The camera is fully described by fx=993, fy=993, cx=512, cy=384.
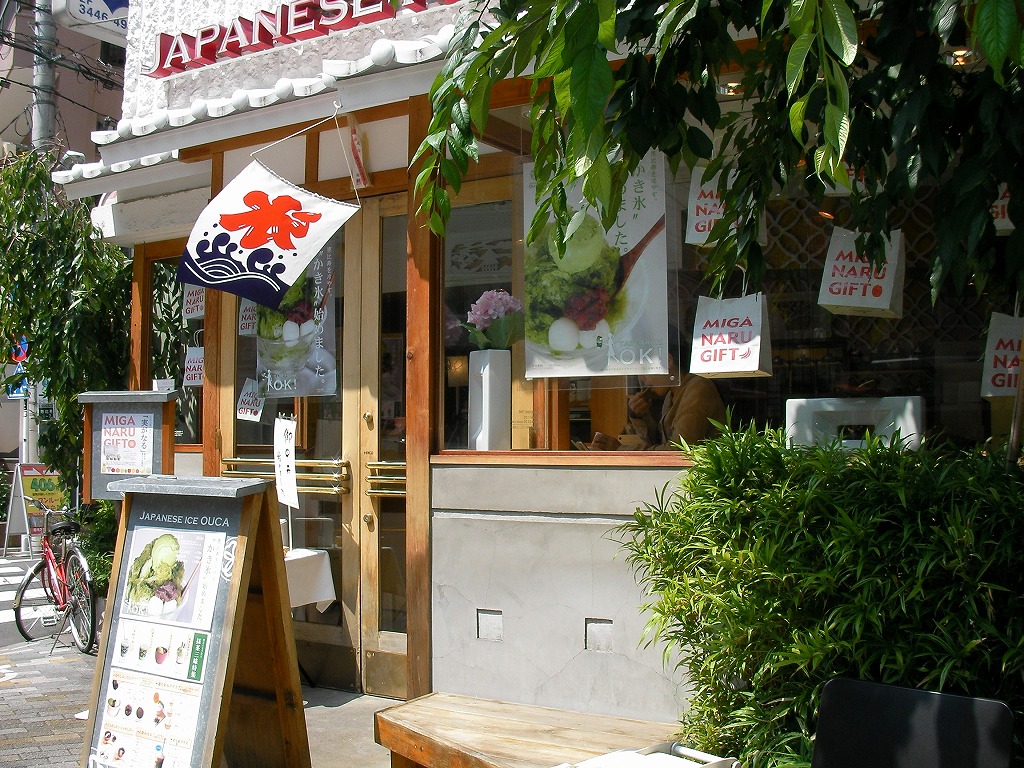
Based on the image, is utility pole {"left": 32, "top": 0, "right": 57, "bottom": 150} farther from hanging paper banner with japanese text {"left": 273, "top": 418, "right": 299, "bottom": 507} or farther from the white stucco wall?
the white stucco wall

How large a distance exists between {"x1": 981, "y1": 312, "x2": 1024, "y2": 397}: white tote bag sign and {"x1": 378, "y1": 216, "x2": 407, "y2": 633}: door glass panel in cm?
333

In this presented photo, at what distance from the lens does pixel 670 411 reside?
15.3 ft

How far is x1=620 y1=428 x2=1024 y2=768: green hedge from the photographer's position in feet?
9.18

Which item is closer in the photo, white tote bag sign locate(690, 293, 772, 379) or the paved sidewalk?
white tote bag sign locate(690, 293, 772, 379)

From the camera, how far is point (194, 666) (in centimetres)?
397

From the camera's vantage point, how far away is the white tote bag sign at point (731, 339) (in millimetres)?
4441

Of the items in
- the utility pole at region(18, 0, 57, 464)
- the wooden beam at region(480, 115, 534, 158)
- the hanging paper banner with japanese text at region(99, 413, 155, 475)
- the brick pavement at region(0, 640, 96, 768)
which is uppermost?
the utility pole at region(18, 0, 57, 464)

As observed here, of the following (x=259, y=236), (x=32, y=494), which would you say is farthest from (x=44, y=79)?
(x=259, y=236)

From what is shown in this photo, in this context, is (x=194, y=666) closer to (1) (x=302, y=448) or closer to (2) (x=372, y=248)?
(1) (x=302, y=448)

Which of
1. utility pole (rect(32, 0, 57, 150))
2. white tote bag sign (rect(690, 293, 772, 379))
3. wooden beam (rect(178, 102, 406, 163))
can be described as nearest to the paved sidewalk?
white tote bag sign (rect(690, 293, 772, 379))

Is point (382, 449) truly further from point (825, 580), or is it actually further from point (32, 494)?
point (32, 494)

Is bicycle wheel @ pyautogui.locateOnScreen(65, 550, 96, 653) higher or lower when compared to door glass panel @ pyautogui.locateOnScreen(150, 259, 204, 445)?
lower

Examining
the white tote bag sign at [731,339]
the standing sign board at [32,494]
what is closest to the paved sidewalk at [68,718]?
the white tote bag sign at [731,339]

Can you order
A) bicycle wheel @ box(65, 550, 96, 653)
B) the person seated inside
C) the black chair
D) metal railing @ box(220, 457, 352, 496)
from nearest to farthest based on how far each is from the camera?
the black chair, the person seated inside, metal railing @ box(220, 457, 352, 496), bicycle wheel @ box(65, 550, 96, 653)
